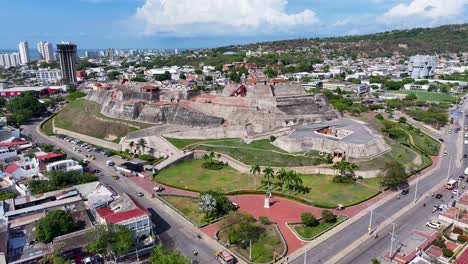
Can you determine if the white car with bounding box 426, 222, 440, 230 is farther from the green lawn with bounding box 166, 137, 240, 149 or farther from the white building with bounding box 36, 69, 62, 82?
the white building with bounding box 36, 69, 62, 82

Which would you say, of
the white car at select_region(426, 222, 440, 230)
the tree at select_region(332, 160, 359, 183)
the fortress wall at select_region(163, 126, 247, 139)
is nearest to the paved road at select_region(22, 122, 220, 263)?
the fortress wall at select_region(163, 126, 247, 139)

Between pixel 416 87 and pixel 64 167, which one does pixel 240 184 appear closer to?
pixel 64 167

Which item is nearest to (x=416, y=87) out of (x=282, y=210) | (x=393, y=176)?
(x=393, y=176)

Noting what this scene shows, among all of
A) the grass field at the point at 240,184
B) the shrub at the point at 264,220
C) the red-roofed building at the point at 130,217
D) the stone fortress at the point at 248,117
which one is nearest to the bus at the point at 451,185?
the grass field at the point at 240,184

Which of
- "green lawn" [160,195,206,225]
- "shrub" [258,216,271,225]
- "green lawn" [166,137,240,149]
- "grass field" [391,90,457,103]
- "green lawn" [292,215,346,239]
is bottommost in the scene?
"green lawn" [160,195,206,225]

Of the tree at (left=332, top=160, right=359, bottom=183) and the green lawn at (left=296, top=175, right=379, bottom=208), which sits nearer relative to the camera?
the green lawn at (left=296, top=175, right=379, bottom=208)

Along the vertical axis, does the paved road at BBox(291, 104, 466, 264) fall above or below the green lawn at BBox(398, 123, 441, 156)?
below

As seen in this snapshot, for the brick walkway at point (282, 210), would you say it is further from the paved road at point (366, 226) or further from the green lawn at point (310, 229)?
the paved road at point (366, 226)
